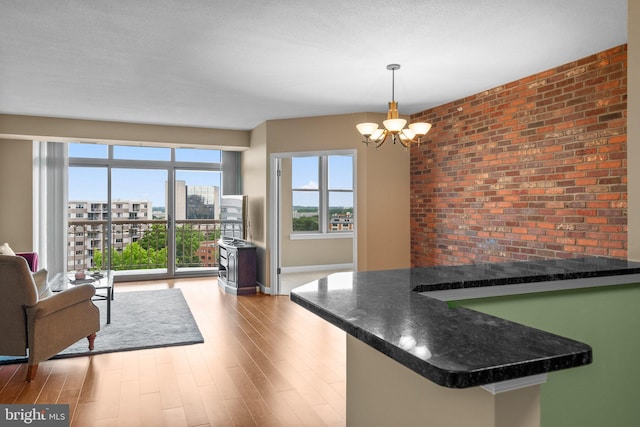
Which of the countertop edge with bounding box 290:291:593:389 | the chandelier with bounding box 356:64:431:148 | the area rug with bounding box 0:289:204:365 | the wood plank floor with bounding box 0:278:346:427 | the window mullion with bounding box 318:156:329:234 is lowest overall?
the wood plank floor with bounding box 0:278:346:427

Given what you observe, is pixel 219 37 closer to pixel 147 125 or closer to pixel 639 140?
pixel 639 140

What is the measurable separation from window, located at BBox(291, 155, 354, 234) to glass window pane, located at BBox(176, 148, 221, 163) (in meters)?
1.49

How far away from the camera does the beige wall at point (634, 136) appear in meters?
2.07

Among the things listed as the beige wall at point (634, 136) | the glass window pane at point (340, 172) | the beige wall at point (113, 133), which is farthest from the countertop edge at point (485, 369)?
the glass window pane at point (340, 172)

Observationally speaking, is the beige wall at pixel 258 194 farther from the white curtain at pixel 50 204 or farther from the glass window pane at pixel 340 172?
the white curtain at pixel 50 204

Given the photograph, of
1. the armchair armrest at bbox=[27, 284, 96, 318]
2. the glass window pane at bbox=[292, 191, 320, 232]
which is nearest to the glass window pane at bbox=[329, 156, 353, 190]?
the glass window pane at bbox=[292, 191, 320, 232]

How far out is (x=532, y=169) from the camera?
13.4 ft

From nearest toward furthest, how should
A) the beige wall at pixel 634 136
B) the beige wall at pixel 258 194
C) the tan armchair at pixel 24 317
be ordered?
the beige wall at pixel 634 136 → the tan armchair at pixel 24 317 → the beige wall at pixel 258 194

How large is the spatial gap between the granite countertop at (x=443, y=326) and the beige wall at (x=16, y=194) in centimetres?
612

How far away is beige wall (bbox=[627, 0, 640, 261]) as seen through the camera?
6.81 ft

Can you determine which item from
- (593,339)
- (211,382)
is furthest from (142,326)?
(593,339)

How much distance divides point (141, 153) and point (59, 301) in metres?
4.36

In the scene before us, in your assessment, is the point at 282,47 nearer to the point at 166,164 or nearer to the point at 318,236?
the point at 166,164

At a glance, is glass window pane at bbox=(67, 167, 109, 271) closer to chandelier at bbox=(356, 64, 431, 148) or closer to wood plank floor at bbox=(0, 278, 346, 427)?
wood plank floor at bbox=(0, 278, 346, 427)
